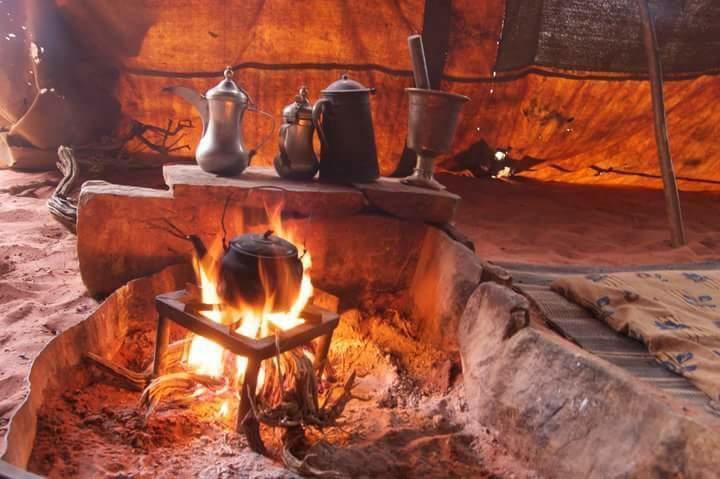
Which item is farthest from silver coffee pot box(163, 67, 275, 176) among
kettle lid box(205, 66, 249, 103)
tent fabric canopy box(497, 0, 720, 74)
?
tent fabric canopy box(497, 0, 720, 74)

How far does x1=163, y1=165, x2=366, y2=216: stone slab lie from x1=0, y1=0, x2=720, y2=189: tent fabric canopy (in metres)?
2.20

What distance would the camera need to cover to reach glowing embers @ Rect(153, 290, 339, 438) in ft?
5.90

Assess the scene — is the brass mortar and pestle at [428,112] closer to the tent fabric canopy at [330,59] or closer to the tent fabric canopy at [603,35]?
the tent fabric canopy at [330,59]

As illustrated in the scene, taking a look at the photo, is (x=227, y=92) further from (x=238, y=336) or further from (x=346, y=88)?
(x=238, y=336)

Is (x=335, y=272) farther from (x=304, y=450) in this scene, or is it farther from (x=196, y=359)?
(x=304, y=450)

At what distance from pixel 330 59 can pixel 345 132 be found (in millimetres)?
2146

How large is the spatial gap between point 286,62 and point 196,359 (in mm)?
2965

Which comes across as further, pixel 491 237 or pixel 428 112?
pixel 491 237

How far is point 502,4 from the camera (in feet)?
14.3

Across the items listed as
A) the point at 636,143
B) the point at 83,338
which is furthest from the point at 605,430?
the point at 636,143

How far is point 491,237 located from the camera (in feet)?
12.4

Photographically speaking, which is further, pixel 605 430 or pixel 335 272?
pixel 335 272

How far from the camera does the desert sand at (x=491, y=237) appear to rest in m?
2.17

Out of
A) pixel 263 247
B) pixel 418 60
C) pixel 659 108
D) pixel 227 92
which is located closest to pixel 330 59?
pixel 418 60
